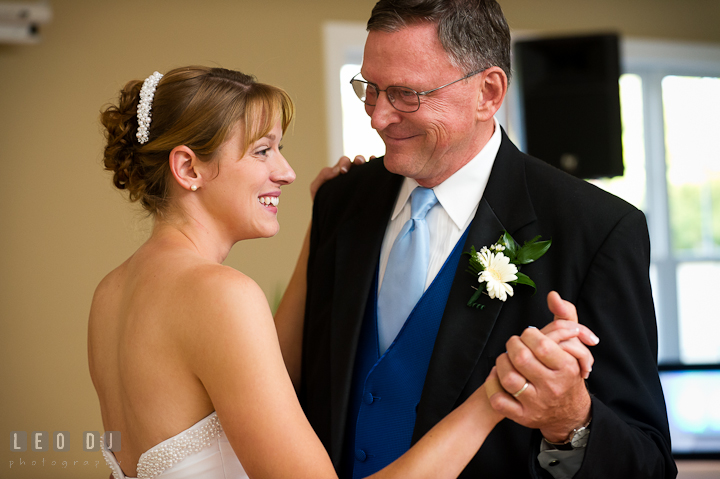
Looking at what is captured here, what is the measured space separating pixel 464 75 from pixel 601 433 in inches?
35.6

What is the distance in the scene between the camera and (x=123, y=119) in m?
1.51

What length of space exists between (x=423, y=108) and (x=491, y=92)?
0.20m

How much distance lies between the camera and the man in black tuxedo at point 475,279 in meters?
1.26

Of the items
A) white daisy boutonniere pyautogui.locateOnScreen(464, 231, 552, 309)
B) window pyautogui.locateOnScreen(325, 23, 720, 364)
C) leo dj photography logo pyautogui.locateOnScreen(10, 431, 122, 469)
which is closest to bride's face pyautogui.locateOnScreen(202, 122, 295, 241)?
white daisy boutonniere pyautogui.locateOnScreen(464, 231, 552, 309)

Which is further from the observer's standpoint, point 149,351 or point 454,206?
point 454,206

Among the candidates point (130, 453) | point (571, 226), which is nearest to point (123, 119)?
point (130, 453)

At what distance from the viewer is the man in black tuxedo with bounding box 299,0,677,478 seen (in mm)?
1259

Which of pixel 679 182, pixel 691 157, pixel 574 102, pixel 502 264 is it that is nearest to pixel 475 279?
pixel 502 264

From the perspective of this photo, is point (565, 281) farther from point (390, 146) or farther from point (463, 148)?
point (390, 146)

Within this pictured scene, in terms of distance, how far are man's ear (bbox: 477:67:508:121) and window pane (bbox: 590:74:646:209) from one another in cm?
429

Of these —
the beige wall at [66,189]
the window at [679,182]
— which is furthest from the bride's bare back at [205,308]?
the window at [679,182]

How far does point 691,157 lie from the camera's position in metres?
5.77

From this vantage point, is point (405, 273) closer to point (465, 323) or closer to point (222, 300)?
point (465, 323)

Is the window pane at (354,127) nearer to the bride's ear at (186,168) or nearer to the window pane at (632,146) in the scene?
the window pane at (632,146)
